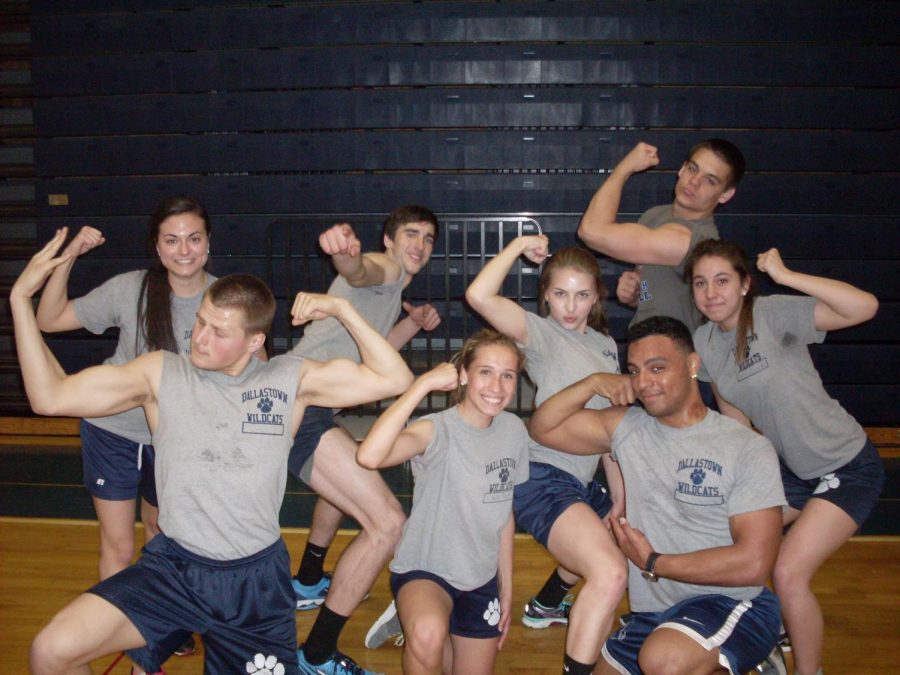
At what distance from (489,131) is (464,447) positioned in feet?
15.2

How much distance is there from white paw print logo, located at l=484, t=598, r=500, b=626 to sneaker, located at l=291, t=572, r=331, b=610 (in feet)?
3.89

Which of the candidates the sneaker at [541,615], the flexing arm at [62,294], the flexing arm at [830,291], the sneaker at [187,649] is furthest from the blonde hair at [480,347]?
the sneaker at [187,649]

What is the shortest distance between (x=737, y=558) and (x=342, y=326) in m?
1.79

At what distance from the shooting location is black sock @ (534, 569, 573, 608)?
3.62 metres

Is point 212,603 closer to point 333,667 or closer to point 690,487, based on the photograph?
point 333,667

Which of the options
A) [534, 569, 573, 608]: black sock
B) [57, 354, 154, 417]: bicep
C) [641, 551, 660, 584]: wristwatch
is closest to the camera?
[57, 354, 154, 417]: bicep

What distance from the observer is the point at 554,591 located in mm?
3627

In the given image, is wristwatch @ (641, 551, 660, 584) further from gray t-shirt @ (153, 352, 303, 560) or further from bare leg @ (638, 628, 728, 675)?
gray t-shirt @ (153, 352, 303, 560)

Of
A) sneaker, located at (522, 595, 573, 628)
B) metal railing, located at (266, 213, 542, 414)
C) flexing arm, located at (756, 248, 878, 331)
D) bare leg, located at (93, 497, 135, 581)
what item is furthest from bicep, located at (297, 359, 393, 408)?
metal railing, located at (266, 213, 542, 414)

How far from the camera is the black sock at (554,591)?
143 inches

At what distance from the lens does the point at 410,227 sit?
11.8ft

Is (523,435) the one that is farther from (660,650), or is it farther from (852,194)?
(852,194)

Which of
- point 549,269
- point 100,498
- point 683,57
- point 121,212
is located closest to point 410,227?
point 549,269

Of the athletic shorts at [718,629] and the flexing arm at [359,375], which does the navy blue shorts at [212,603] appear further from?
the athletic shorts at [718,629]
